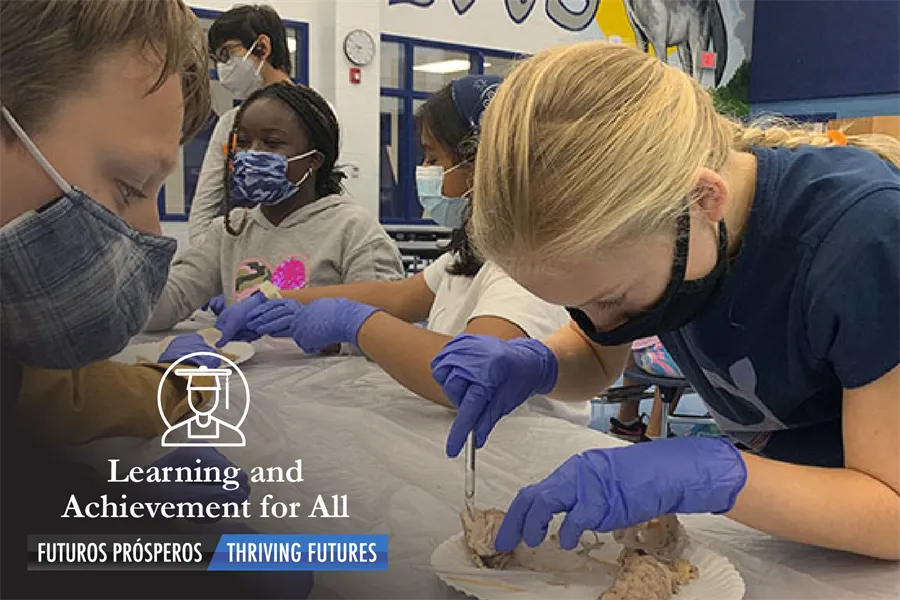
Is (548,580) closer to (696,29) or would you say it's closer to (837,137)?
(837,137)

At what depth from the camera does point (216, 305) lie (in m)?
0.83

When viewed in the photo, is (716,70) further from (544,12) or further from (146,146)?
(146,146)

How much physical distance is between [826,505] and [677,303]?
6.9 inches

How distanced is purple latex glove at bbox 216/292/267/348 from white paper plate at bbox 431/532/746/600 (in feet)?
0.84

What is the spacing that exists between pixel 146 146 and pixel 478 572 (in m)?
0.35

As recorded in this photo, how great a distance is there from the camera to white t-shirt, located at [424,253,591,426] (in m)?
0.91

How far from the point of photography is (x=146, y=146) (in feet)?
1.47

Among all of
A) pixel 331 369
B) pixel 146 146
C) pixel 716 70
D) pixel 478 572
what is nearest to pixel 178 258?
pixel 146 146

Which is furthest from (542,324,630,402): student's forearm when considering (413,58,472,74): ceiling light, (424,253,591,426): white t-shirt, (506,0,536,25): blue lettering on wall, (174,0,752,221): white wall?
(506,0,536,25): blue lettering on wall

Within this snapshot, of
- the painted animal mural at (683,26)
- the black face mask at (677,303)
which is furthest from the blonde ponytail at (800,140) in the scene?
the painted animal mural at (683,26)

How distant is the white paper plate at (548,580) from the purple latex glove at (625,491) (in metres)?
0.02

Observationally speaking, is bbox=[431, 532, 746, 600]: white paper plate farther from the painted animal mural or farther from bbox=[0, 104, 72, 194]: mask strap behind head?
the painted animal mural

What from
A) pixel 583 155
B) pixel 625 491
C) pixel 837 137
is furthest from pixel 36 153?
pixel 837 137

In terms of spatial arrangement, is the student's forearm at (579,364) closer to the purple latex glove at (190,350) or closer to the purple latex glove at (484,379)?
the purple latex glove at (484,379)
